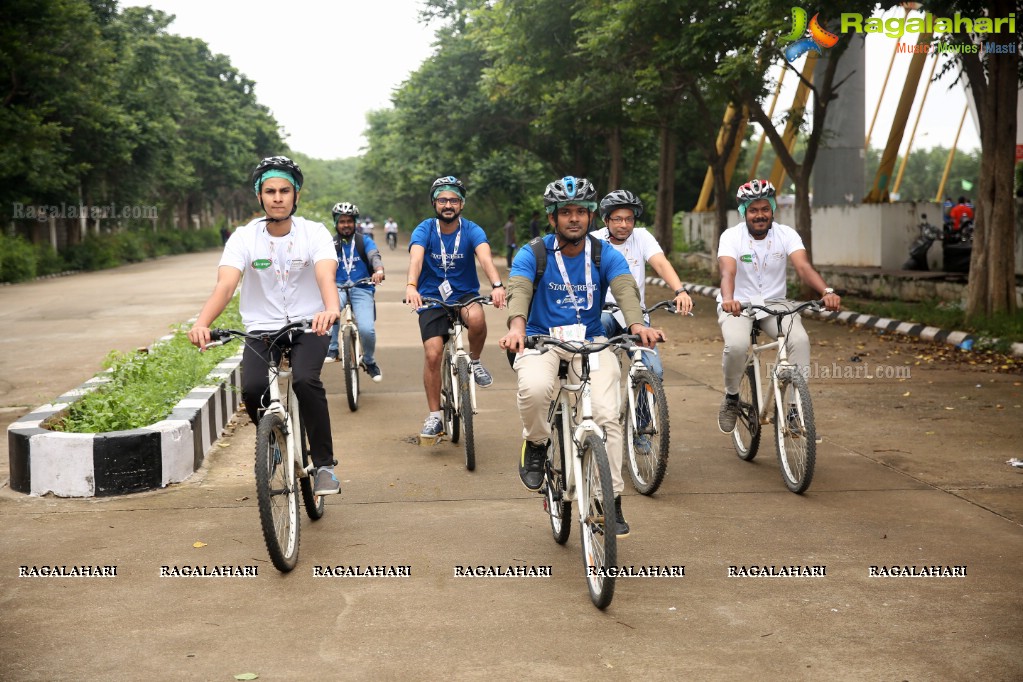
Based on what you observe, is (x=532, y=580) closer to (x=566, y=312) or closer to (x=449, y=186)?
(x=566, y=312)

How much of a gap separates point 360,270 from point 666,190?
19.5m

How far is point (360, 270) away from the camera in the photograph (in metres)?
10.4

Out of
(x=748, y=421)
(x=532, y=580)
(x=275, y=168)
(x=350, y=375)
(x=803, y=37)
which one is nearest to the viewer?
(x=532, y=580)

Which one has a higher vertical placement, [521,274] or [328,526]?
[521,274]

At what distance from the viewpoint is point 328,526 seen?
5789 millimetres

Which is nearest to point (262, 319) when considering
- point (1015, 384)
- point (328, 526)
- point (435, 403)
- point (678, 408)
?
point (328, 526)

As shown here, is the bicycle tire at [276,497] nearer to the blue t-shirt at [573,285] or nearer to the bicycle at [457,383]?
the blue t-shirt at [573,285]

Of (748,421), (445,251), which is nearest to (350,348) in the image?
(445,251)

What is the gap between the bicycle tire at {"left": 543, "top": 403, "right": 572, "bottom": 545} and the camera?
16.7 feet

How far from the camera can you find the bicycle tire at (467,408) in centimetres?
707

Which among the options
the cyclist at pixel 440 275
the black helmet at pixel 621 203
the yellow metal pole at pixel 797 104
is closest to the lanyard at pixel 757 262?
the black helmet at pixel 621 203

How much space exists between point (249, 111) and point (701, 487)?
72651 millimetres

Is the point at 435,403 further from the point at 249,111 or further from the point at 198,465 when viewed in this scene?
the point at 249,111

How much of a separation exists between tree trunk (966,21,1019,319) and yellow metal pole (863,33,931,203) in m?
8.11
